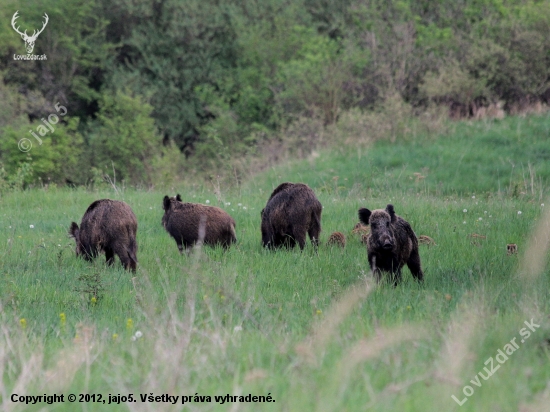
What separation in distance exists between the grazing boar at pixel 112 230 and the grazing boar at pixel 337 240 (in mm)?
2788

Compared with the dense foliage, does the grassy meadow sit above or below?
below

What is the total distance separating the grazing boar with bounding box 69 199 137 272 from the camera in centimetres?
938

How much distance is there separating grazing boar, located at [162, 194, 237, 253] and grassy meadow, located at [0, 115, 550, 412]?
0.41 metres

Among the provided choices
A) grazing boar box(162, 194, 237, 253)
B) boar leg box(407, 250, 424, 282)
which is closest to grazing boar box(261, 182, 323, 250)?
grazing boar box(162, 194, 237, 253)

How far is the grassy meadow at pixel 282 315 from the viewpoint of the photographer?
4.55 metres

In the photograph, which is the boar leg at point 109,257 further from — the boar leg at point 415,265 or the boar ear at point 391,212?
the boar leg at point 415,265

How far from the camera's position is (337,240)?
421 inches

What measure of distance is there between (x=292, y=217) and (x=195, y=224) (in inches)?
52.1

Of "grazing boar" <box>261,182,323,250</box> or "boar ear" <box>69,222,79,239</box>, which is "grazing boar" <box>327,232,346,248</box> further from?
"boar ear" <box>69,222,79,239</box>

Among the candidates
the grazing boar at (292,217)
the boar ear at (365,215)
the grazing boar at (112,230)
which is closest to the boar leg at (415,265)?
the boar ear at (365,215)

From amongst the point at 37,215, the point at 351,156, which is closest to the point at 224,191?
the point at 37,215

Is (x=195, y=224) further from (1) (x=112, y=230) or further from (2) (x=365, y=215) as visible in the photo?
(2) (x=365, y=215)

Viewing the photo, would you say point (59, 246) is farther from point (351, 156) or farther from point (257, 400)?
point (351, 156)

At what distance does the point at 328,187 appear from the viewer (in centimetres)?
1706
